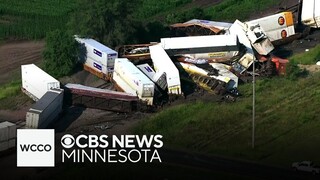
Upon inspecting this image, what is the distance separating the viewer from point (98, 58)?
59.8 metres

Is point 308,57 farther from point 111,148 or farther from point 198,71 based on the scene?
point 111,148

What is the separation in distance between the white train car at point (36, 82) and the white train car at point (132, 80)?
527cm

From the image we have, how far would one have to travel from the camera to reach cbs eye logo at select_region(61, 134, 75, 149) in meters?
48.3

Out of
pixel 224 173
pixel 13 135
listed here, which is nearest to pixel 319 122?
pixel 224 173

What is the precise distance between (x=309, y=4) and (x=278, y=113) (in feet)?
70.5

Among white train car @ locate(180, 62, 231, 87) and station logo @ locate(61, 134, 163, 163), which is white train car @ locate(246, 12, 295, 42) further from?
station logo @ locate(61, 134, 163, 163)

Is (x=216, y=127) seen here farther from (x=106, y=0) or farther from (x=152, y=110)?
(x=106, y=0)

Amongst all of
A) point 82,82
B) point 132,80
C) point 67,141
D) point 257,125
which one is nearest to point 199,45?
point 132,80

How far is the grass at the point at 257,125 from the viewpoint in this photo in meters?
47.3

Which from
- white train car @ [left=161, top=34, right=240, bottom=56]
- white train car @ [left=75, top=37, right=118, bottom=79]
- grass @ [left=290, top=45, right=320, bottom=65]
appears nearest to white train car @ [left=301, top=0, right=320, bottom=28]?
grass @ [left=290, top=45, right=320, bottom=65]

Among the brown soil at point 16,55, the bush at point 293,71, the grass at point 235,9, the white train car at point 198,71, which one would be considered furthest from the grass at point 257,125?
the grass at point 235,9

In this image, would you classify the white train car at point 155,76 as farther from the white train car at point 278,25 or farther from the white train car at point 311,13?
the white train car at point 311,13

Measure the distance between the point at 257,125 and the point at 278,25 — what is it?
63.5 feet

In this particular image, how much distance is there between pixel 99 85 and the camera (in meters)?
59.9
